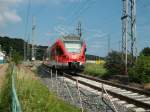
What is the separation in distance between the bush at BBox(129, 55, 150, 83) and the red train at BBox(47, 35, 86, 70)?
7923 millimetres

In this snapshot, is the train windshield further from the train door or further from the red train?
the train door

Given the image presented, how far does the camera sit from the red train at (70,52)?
31156mm

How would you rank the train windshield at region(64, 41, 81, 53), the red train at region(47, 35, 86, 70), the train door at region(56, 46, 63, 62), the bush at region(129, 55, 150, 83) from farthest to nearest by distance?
1. the train door at region(56, 46, 63, 62)
2. the train windshield at region(64, 41, 81, 53)
3. the red train at region(47, 35, 86, 70)
4. the bush at region(129, 55, 150, 83)

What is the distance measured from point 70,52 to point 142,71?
944 centimetres

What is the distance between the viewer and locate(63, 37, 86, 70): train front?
3123 centimetres

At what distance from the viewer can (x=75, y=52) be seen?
1240 inches

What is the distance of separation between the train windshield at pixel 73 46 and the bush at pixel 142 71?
319 inches

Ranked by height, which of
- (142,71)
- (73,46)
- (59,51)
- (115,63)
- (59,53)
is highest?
(73,46)

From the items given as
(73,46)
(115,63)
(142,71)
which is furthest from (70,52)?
(142,71)

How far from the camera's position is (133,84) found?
2269 centimetres

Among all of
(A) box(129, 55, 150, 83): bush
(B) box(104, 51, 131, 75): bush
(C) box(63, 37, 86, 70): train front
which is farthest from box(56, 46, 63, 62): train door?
(A) box(129, 55, 150, 83): bush

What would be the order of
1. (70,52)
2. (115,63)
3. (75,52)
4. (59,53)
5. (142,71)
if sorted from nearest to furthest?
(142,71)
(115,63)
(70,52)
(75,52)
(59,53)

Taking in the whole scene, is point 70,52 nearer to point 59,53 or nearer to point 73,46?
point 73,46

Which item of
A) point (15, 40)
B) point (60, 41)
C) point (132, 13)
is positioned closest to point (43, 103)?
point (132, 13)
